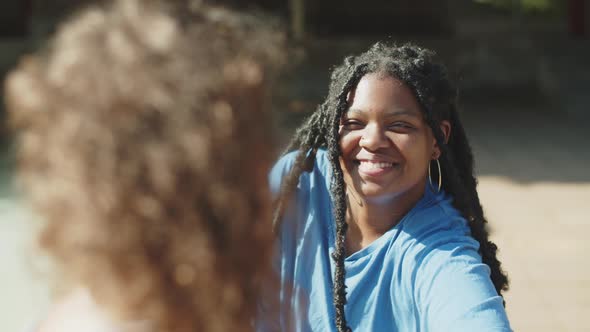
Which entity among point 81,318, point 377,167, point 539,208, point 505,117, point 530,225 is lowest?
point 81,318

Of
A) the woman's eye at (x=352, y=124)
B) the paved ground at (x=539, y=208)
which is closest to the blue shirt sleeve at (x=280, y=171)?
the woman's eye at (x=352, y=124)

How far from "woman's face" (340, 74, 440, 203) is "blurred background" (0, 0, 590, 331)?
1228mm

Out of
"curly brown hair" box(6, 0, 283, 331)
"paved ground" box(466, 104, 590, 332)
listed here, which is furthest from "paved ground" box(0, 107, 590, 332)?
"curly brown hair" box(6, 0, 283, 331)

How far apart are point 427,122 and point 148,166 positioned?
1222mm

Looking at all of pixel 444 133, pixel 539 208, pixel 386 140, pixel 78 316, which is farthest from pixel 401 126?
pixel 539 208

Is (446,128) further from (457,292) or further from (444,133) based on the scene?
(457,292)

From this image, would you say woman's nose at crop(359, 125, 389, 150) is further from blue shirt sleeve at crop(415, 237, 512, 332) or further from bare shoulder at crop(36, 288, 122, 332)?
bare shoulder at crop(36, 288, 122, 332)

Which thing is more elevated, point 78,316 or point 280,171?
point 280,171

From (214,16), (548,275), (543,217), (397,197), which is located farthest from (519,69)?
(214,16)

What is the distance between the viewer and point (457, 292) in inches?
68.2

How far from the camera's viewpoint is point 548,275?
177 inches

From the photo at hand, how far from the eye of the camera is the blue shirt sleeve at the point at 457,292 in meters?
1.66

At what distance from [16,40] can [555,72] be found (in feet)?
24.2

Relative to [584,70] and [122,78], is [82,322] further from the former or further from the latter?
[584,70]
